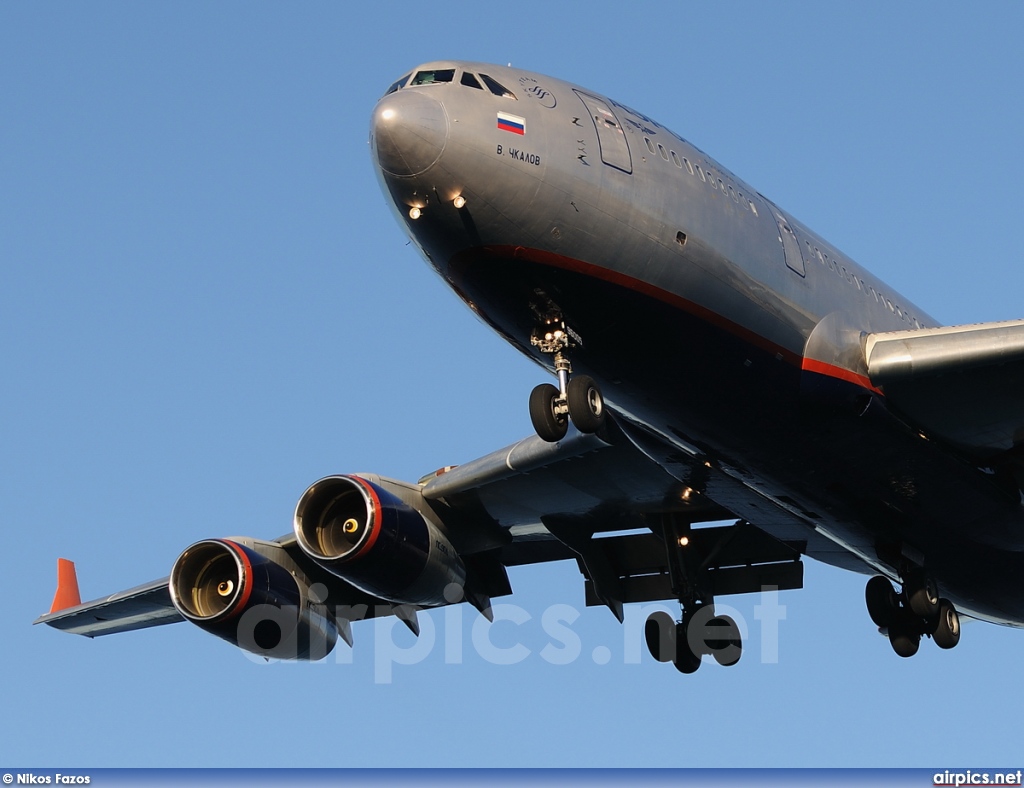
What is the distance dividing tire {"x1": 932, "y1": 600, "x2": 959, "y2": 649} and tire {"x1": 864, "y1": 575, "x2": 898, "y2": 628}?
73 centimetres

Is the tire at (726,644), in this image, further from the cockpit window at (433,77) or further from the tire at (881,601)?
the cockpit window at (433,77)

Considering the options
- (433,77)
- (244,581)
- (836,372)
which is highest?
(433,77)

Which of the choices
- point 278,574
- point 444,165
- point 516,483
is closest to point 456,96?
point 444,165

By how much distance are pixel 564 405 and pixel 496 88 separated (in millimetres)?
3932

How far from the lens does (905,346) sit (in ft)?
71.2

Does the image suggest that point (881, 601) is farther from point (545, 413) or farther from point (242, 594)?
point (242, 594)

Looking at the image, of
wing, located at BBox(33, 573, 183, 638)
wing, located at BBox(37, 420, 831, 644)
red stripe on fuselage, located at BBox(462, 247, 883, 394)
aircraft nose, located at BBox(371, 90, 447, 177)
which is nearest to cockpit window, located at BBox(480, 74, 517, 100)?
aircraft nose, located at BBox(371, 90, 447, 177)

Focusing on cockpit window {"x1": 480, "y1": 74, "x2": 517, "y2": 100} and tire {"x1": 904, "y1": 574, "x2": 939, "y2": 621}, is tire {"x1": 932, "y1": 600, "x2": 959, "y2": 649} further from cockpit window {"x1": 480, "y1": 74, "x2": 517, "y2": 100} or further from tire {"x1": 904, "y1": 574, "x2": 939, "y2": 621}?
cockpit window {"x1": 480, "y1": 74, "x2": 517, "y2": 100}

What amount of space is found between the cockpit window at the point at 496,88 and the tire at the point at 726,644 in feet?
39.5

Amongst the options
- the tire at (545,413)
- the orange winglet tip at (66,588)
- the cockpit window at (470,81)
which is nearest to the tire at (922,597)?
the tire at (545,413)

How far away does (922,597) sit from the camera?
24672 millimetres

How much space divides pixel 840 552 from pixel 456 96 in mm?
12369

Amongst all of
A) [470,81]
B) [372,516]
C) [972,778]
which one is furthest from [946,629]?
[470,81]

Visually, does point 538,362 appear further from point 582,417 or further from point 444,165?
point 444,165
